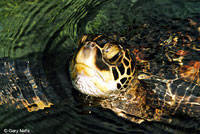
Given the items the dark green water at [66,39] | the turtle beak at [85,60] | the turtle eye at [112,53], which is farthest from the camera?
the dark green water at [66,39]

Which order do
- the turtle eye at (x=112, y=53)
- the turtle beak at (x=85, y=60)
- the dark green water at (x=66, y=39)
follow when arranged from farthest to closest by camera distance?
1. the dark green water at (x=66, y=39)
2. the turtle eye at (x=112, y=53)
3. the turtle beak at (x=85, y=60)

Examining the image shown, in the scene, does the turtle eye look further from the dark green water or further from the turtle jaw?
the dark green water

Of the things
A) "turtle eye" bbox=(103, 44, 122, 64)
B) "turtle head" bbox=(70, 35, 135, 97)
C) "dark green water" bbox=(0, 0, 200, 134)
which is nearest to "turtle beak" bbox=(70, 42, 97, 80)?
"turtle head" bbox=(70, 35, 135, 97)

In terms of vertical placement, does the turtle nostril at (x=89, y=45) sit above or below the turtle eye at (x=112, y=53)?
above

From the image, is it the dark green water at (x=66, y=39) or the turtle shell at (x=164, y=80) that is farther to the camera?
the turtle shell at (x=164, y=80)

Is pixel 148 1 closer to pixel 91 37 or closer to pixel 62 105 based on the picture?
pixel 91 37

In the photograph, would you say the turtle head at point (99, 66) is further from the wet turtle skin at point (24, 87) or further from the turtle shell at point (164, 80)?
the wet turtle skin at point (24, 87)

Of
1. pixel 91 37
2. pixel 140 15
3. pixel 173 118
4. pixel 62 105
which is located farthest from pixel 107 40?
pixel 140 15

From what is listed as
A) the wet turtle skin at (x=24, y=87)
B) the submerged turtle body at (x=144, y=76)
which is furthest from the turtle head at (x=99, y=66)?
the wet turtle skin at (x=24, y=87)
